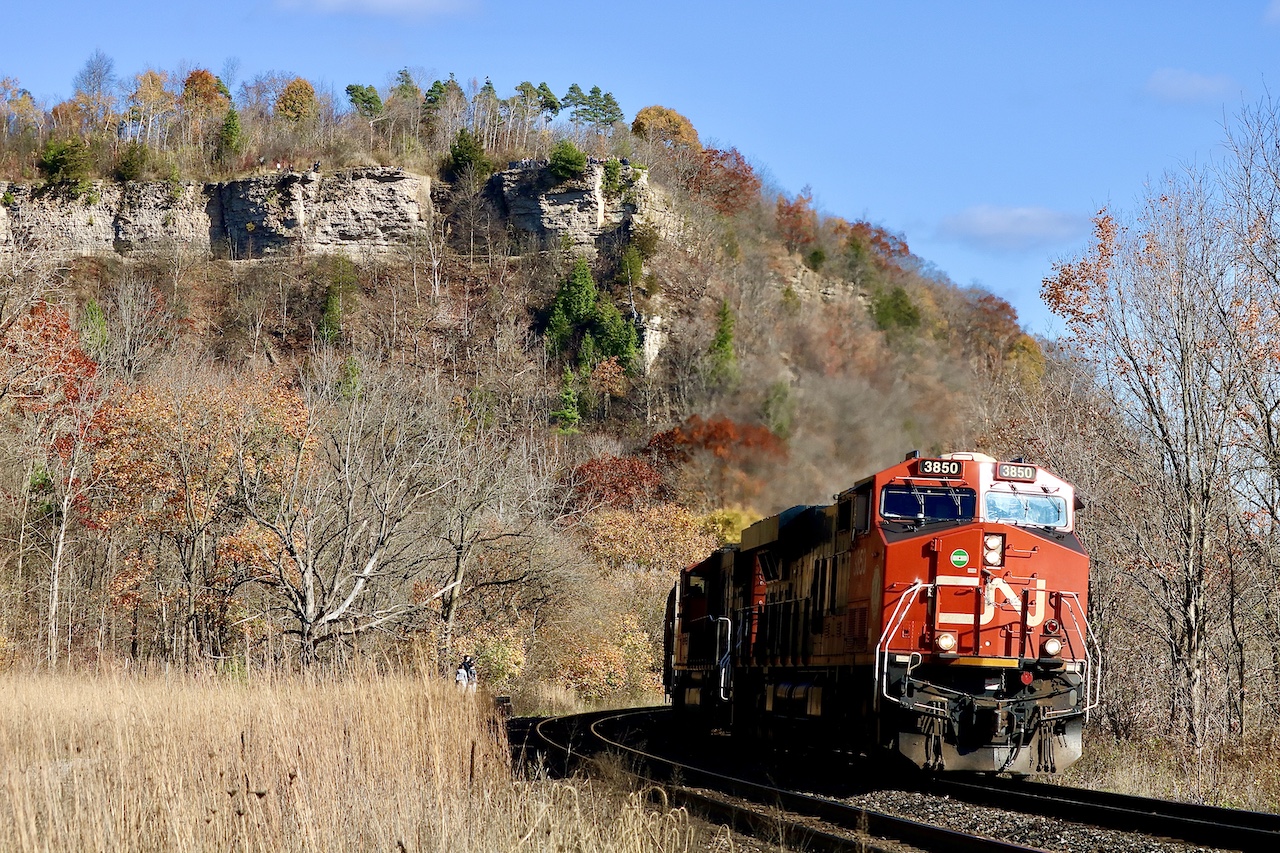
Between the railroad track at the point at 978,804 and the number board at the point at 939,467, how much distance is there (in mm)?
3542

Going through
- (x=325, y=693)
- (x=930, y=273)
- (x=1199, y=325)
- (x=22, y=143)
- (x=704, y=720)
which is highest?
(x=22, y=143)

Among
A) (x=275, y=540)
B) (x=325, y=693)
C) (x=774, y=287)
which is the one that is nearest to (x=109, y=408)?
(x=275, y=540)

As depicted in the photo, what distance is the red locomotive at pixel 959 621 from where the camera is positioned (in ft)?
45.3

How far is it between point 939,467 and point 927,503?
46 cm

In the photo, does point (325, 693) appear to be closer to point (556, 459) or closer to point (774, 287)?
point (556, 459)

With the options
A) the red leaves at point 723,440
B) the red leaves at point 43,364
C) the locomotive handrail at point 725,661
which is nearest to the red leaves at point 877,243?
the red leaves at point 723,440

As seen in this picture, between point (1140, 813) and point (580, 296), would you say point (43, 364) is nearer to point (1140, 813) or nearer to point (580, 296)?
point (1140, 813)

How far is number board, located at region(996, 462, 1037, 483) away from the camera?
14.6m

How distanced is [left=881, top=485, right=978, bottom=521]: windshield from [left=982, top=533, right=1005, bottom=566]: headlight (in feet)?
1.33

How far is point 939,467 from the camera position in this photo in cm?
1465

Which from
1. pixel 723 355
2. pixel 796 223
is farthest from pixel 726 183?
pixel 723 355

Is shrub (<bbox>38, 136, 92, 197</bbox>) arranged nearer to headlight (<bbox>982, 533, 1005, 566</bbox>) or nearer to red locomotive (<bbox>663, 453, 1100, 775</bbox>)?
red locomotive (<bbox>663, 453, 1100, 775</bbox>)

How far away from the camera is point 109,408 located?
4056 centimetres

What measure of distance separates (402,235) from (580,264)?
16752 millimetres
